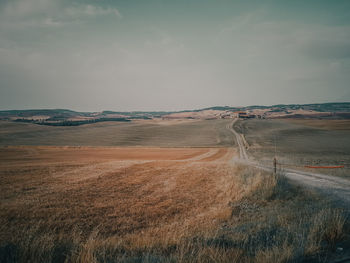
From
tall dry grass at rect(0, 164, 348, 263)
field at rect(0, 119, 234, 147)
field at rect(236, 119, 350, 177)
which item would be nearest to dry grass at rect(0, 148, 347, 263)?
tall dry grass at rect(0, 164, 348, 263)

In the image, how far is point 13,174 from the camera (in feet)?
41.3

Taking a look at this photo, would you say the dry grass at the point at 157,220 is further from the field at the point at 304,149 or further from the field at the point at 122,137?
the field at the point at 122,137

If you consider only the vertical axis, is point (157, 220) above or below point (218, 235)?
below

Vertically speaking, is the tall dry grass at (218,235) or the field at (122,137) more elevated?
the tall dry grass at (218,235)

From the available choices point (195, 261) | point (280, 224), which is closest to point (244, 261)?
point (195, 261)

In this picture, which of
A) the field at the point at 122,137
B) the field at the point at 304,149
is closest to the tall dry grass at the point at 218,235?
the field at the point at 304,149

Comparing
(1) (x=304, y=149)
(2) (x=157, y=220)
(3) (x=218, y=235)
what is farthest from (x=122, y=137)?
(3) (x=218, y=235)

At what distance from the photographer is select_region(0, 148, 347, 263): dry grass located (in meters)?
4.11

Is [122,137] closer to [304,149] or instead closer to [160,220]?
[304,149]

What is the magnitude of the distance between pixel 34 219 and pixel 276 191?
35.2 ft

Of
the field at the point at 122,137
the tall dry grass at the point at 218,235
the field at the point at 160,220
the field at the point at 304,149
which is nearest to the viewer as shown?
the tall dry grass at the point at 218,235

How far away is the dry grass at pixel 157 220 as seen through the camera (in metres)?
4.11

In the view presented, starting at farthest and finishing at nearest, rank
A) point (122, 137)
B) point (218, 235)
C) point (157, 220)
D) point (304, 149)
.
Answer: point (122, 137), point (304, 149), point (157, 220), point (218, 235)

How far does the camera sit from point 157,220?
717cm
